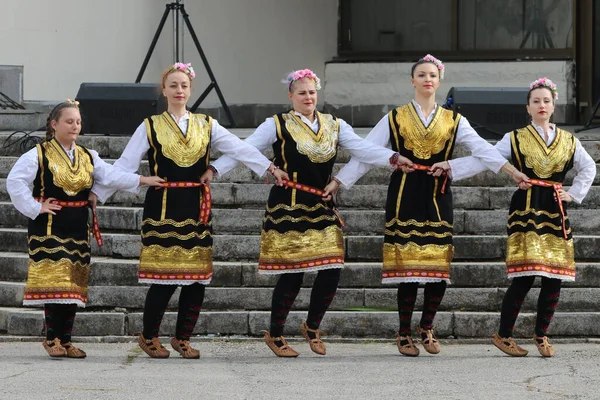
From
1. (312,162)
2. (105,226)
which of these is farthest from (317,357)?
(105,226)

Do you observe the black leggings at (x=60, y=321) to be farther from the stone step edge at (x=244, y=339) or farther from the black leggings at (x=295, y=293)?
the black leggings at (x=295, y=293)

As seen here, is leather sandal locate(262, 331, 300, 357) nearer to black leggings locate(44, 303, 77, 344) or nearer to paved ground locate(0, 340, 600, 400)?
paved ground locate(0, 340, 600, 400)

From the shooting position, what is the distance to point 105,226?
9.89 m

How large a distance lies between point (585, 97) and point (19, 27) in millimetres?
6268

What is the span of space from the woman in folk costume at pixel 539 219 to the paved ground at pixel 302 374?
0.28m

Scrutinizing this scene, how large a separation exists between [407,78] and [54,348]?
786 centimetres

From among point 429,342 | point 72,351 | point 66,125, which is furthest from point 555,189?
point 72,351

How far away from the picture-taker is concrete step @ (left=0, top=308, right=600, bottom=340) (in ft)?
29.3

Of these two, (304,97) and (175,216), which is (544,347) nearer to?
(304,97)

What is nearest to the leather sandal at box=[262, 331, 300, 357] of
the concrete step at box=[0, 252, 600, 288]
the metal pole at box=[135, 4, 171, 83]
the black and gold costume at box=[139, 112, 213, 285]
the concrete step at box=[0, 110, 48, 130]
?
the black and gold costume at box=[139, 112, 213, 285]

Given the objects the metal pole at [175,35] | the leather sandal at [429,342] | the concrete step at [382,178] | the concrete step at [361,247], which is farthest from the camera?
the metal pole at [175,35]

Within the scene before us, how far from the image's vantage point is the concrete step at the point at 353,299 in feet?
29.9

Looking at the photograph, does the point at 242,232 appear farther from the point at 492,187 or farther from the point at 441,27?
the point at 441,27

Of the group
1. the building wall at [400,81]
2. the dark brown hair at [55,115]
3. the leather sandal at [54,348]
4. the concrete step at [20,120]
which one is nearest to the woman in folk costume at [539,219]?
the dark brown hair at [55,115]
